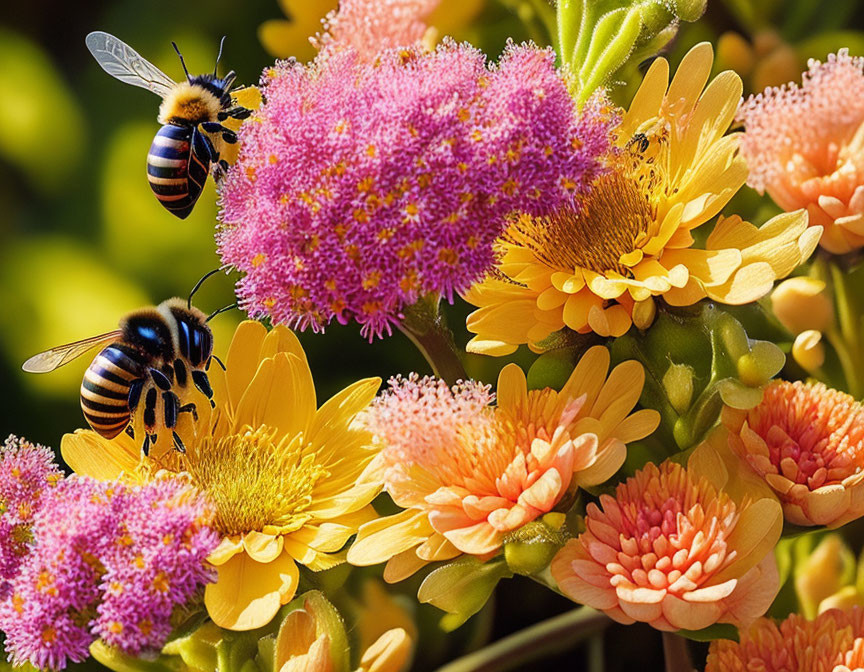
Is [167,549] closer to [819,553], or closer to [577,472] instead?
[577,472]

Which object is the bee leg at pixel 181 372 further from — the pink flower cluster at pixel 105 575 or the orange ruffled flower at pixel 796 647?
the orange ruffled flower at pixel 796 647

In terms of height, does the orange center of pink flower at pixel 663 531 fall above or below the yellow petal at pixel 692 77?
below

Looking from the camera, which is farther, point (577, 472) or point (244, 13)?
point (244, 13)

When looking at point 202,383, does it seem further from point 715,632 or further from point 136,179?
point 136,179

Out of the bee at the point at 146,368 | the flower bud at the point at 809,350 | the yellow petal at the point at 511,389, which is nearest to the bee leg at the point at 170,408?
the bee at the point at 146,368

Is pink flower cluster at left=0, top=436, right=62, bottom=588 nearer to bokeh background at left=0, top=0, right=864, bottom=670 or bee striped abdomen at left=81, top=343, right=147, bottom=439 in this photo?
bee striped abdomen at left=81, top=343, right=147, bottom=439

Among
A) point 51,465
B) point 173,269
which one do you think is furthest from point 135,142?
point 51,465
